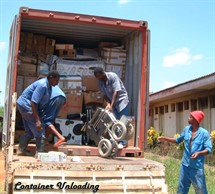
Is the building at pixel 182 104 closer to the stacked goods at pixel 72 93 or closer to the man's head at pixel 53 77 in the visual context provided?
the stacked goods at pixel 72 93

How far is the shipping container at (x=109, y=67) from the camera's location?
455 cm

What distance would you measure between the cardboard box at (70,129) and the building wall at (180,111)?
20.0 ft

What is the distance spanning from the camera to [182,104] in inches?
588

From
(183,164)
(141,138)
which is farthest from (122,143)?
(183,164)

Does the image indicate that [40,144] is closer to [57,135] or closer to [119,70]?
[57,135]

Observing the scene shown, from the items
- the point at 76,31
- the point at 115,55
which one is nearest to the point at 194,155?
the point at 115,55

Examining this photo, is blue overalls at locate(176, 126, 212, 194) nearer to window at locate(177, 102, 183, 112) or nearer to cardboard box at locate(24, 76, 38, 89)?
cardboard box at locate(24, 76, 38, 89)

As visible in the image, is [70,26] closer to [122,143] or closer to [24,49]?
[24,49]

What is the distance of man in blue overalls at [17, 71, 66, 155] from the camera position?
572cm

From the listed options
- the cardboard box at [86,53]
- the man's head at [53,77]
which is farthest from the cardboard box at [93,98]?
the man's head at [53,77]

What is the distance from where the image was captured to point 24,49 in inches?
313

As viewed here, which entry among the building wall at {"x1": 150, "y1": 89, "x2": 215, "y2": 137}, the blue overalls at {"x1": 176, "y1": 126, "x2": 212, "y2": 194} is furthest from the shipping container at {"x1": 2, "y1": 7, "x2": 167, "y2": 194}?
the building wall at {"x1": 150, "y1": 89, "x2": 215, "y2": 137}

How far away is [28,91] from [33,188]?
200 centimetres

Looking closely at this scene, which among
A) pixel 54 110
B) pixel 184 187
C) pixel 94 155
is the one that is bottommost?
pixel 184 187
